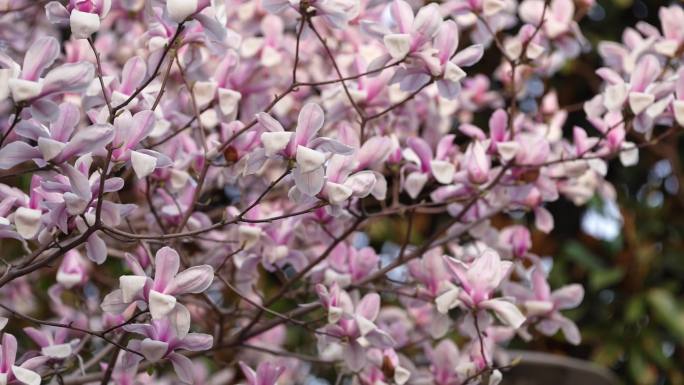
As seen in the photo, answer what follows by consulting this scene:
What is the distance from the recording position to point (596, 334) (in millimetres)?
2797

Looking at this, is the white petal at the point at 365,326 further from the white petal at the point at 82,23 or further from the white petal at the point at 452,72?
the white petal at the point at 82,23

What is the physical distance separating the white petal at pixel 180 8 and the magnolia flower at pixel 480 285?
1.23ft

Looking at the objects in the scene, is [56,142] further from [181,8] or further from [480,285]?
[480,285]

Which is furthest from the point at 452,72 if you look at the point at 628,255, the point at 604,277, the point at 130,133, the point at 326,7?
the point at 628,255

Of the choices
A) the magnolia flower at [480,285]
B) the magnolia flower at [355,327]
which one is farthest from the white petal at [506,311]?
the magnolia flower at [355,327]

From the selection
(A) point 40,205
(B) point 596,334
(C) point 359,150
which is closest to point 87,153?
(A) point 40,205

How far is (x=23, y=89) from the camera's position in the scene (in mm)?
804

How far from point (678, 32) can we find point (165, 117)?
2.20ft

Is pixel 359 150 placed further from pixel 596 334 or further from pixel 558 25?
pixel 596 334

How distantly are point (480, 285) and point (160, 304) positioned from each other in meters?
0.35

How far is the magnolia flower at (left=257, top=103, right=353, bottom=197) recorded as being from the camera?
0.91 metres

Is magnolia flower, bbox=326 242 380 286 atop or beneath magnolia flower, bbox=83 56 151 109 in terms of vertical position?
beneath

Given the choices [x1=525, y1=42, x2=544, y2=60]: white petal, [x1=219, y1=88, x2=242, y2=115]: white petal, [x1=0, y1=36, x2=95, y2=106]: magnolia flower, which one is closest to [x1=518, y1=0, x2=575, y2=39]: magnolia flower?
→ [x1=525, y1=42, x2=544, y2=60]: white petal

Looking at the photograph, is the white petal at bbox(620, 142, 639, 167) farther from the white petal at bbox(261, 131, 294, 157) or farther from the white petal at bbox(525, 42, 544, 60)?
the white petal at bbox(261, 131, 294, 157)
